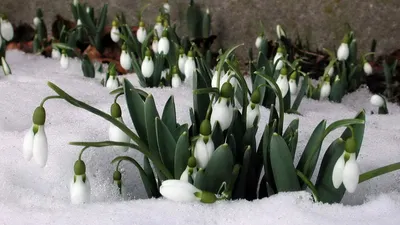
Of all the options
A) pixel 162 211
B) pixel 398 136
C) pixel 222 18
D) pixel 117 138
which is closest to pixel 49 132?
pixel 117 138

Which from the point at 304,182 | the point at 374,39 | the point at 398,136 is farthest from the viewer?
the point at 374,39

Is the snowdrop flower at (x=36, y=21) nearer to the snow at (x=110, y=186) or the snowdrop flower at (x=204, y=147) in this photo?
the snow at (x=110, y=186)

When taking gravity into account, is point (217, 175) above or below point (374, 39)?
below

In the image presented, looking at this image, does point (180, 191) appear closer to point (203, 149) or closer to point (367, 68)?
point (203, 149)

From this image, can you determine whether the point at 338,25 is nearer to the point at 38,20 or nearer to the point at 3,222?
the point at 38,20

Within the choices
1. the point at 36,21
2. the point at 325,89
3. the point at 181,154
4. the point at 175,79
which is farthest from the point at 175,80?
the point at 36,21

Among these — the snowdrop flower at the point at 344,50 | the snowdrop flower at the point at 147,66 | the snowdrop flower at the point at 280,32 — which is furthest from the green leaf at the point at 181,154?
the snowdrop flower at the point at 280,32
